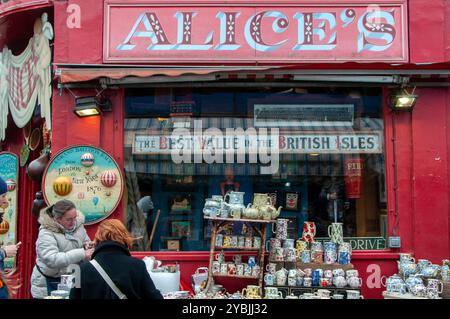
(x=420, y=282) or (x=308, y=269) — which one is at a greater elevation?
(x=308, y=269)

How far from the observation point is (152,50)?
827 centimetres

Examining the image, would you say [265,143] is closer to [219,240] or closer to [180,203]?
[180,203]

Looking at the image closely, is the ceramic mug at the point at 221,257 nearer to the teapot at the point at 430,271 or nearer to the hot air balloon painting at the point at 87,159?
the hot air balloon painting at the point at 87,159

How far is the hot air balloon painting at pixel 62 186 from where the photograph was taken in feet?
26.1

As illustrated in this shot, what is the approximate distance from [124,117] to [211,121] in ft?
3.90

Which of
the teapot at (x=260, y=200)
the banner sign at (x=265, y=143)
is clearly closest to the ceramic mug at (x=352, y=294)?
the teapot at (x=260, y=200)

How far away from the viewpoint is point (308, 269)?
7.28 m

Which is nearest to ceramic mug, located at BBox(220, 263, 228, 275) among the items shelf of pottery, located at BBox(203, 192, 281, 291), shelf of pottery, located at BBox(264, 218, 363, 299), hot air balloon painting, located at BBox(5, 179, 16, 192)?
shelf of pottery, located at BBox(203, 192, 281, 291)

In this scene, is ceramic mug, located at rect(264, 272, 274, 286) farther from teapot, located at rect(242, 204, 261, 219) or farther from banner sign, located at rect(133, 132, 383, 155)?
banner sign, located at rect(133, 132, 383, 155)

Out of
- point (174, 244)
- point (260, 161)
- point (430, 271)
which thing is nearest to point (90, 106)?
point (174, 244)

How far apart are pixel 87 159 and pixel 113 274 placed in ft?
13.1

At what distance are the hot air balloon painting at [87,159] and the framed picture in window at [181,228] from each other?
135cm

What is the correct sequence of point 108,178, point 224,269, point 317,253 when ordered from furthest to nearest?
point 108,178
point 317,253
point 224,269
